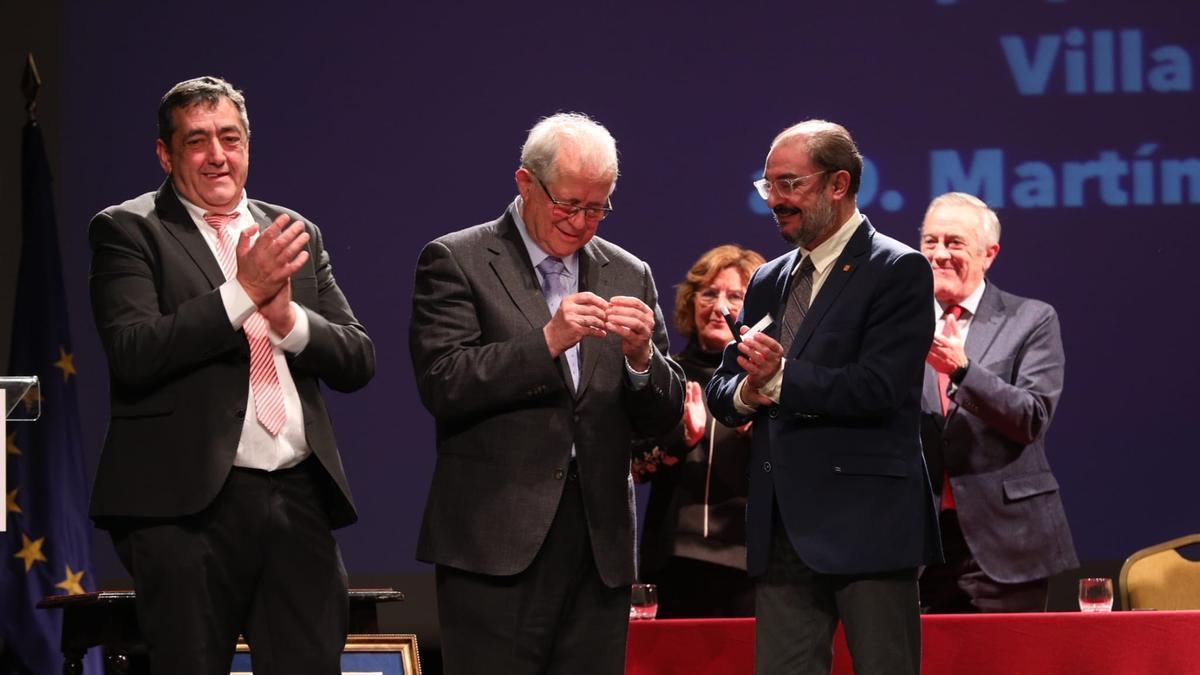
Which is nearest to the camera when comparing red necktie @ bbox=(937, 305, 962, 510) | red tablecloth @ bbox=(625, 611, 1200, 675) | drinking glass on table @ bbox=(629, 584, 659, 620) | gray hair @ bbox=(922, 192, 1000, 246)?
red tablecloth @ bbox=(625, 611, 1200, 675)

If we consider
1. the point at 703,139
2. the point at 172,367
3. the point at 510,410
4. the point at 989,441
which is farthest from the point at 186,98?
the point at 703,139

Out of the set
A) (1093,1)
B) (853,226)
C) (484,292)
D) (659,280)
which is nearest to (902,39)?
(1093,1)

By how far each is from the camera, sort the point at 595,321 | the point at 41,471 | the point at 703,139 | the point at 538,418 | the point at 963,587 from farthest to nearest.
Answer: the point at 703,139
the point at 41,471
the point at 963,587
the point at 538,418
the point at 595,321

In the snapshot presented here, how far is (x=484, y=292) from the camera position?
9.24 ft

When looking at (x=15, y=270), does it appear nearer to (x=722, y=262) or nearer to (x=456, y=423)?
(x=722, y=262)

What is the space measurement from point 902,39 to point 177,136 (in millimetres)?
3224

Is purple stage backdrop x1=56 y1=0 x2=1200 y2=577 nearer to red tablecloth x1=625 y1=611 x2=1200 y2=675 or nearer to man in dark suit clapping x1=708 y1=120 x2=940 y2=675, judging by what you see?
red tablecloth x1=625 y1=611 x2=1200 y2=675

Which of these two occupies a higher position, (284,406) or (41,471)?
(284,406)

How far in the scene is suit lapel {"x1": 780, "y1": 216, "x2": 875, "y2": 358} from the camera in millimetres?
2902

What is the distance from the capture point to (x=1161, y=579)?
161 inches

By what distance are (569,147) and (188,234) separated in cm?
74

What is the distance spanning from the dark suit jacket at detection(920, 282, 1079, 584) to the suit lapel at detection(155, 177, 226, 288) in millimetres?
1992

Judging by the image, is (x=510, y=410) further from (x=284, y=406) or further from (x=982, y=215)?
(x=982, y=215)

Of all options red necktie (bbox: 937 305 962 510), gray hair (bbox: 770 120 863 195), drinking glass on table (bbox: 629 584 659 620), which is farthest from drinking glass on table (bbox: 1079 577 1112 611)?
gray hair (bbox: 770 120 863 195)
